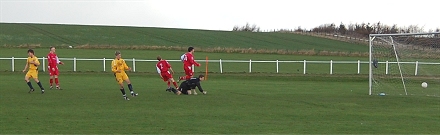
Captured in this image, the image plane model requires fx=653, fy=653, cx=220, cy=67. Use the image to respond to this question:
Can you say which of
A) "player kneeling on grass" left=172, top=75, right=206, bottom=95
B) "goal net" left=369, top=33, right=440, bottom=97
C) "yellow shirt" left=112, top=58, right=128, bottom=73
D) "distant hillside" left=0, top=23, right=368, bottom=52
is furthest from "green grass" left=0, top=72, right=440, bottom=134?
"distant hillside" left=0, top=23, right=368, bottom=52

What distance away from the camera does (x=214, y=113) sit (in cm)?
1585

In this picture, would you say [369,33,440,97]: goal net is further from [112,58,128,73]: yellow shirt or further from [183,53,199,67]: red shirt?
[112,58,128,73]: yellow shirt

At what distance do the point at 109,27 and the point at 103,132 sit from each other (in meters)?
69.1

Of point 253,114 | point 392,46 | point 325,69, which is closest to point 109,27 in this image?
point 325,69

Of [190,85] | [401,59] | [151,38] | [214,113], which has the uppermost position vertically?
[151,38]

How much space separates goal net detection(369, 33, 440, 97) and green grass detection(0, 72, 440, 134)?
2.60 m

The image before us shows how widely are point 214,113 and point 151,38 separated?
5598cm

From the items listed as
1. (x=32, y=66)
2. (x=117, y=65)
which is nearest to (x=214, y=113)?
(x=117, y=65)

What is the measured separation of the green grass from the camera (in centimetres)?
1303

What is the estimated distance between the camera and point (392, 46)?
25.2 metres

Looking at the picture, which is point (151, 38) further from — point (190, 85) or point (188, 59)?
point (188, 59)

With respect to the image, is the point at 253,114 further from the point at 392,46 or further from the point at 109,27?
the point at 109,27

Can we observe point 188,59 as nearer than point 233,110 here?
No

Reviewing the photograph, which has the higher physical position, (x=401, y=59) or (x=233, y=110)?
(x=401, y=59)
